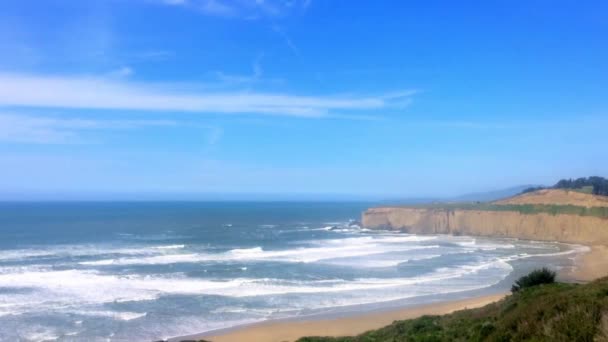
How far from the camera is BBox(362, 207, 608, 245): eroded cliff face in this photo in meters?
59.9

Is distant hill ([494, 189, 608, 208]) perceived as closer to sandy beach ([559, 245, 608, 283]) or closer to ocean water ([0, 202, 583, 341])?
ocean water ([0, 202, 583, 341])

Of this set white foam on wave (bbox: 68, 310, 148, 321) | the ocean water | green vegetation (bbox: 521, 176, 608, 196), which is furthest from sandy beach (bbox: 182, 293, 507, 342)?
green vegetation (bbox: 521, 176, 608, 196)

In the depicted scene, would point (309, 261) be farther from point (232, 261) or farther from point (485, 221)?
point (485, 221)

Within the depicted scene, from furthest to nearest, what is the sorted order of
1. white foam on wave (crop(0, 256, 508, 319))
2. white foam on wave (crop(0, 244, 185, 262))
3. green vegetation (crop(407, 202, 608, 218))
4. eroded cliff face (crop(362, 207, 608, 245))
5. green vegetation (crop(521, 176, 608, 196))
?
1. green vegetation (crop(521, 176, 608, 196))
2. eroded cliff face (crop(362, 207, 608, 245))
3. green vegetation (crop(407, 202, 608, 218))
4. white foam on wave (crop(0, 244, 185, 262))
5. white foam on wave (crop(0, 256, 508, 319))

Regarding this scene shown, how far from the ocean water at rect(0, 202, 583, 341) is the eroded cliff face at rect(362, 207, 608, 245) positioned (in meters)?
5.02

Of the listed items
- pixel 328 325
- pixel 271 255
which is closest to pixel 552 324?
pixel 328 325

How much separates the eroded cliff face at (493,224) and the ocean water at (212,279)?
502cm

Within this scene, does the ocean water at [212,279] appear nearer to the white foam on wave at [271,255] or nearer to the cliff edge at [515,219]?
the white foam on wave at [271,255]

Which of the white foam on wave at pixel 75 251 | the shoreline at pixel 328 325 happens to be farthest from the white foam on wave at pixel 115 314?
the white foam on wave at pixel 75 251

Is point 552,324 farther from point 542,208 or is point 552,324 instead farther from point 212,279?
point 542,208

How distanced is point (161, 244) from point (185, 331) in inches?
1279

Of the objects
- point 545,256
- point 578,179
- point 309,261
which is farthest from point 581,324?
point 578,179

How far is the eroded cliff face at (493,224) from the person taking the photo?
59.9 meters

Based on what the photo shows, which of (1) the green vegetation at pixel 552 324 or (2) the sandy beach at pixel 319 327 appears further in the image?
(2) the sandy beach at pixel 319 327
